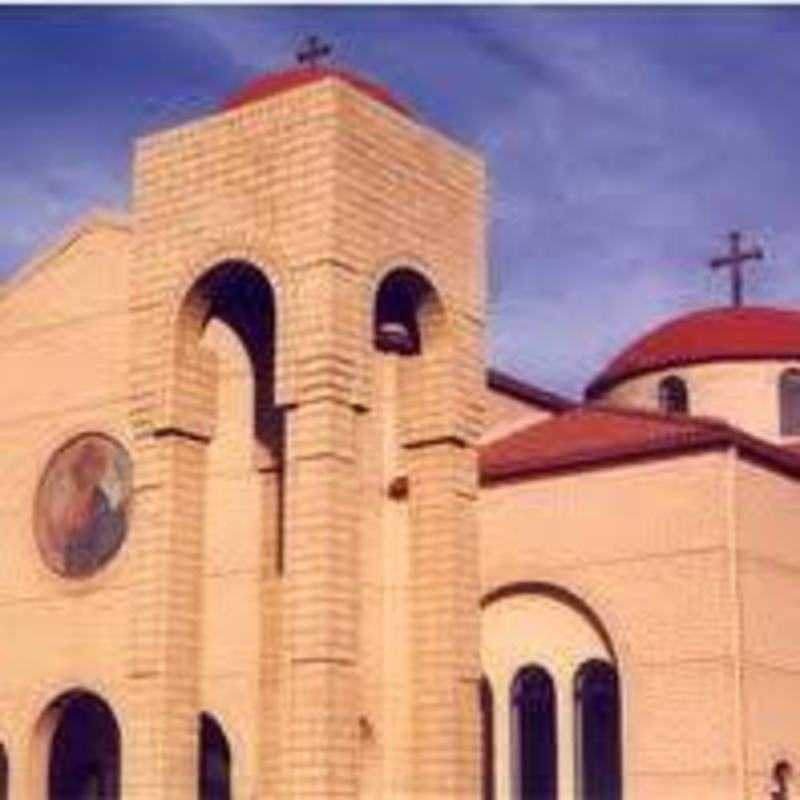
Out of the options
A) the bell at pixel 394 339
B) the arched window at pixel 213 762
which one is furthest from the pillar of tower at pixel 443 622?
the arched window at pixel 213 762

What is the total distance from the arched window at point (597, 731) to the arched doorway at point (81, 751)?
7.05 meters

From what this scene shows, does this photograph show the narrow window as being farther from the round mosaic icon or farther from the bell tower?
→ the bell tower

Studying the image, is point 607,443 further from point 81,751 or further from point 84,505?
point 81,751

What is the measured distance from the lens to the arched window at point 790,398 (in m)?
34.8

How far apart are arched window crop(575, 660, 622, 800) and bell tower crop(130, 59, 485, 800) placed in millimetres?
4544

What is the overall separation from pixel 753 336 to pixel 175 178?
16.7 metres

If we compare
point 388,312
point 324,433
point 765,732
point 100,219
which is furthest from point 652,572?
point 100,219

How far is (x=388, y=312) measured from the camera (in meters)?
21.5

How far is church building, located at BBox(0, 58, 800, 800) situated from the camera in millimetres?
19531

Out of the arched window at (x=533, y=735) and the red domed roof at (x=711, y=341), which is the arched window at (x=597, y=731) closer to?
the arched window at (x=533, y=735)

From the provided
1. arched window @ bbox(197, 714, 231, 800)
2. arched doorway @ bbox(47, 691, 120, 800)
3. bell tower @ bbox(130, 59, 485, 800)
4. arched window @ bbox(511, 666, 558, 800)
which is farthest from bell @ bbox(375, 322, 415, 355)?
arched doorway @ bbox(47, 691, 120, 800)

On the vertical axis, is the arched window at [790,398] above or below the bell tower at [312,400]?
above

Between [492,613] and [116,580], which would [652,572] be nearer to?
[492,613]

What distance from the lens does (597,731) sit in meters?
25.9
